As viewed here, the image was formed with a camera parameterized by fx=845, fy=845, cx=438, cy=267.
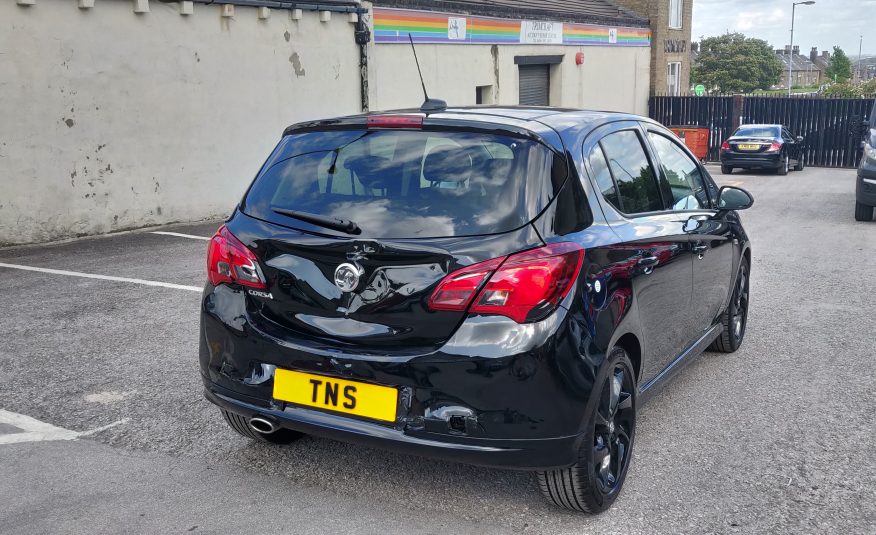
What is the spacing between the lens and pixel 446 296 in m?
3.15

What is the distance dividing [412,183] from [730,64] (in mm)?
91070

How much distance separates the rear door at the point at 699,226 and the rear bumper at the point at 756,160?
19185mm

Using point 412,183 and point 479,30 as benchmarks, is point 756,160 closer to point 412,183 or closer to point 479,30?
point 479,30

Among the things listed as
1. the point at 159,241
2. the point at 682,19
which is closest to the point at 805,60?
the point at 682,19

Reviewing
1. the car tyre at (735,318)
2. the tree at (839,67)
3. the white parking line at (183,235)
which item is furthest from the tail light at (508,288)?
the tree at (839,67)

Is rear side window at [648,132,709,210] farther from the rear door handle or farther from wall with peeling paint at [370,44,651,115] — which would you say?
wall with peeling paint at [370,44,651,115]

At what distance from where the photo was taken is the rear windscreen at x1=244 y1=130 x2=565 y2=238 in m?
3.29

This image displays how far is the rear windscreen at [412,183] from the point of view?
329cm

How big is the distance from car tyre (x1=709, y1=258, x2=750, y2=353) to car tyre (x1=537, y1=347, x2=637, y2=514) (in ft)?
6.77

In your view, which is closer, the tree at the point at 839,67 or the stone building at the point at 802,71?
the tree at the point at 839,67

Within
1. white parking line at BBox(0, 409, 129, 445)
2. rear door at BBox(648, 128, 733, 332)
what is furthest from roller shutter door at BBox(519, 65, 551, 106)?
white parking line at BBox(0, 409, 129, 445)

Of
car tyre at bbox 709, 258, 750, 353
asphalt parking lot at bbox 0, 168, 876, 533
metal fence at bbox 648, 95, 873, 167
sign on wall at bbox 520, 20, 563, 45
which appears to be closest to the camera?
asphalt parking lot at bbox 0, 168, 876, 533

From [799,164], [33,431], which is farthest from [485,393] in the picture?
[799,164]

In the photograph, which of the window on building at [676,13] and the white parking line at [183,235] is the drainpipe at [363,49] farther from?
the window on building at [676,13]
